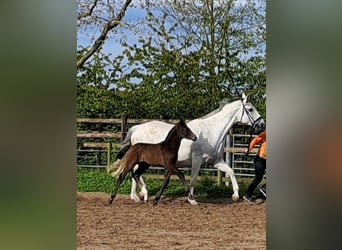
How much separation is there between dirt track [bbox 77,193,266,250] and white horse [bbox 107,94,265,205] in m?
0.09

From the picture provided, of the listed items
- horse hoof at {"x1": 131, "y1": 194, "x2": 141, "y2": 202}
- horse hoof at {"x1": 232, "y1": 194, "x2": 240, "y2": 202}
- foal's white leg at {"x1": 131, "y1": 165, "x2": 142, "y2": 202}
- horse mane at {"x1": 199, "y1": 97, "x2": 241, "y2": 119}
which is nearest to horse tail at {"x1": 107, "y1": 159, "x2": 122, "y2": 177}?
foal's white leg at {"x1": 131, "y1": 165, "x2": 142, "y2": 202}

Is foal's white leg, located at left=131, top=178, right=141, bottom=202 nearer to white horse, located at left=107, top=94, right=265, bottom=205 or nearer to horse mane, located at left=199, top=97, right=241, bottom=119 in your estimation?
Result: white horse, located at left=107, top=94, right=265, bottom=205

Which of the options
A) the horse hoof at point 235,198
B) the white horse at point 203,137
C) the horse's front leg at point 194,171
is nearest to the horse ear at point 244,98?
the white horse at point 203,137

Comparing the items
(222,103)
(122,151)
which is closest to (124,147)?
(122,151)

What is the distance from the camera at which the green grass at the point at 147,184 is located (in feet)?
13.4

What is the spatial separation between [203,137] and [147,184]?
0.55 metres

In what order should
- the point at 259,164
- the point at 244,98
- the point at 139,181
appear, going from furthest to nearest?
the point at 139,181, the point at 244,98, the point at 259,164

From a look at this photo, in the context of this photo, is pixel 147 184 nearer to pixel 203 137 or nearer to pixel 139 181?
pixel 139 181

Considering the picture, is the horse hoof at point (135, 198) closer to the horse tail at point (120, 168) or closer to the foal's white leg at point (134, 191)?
the foal's white leg at point (134, 191)

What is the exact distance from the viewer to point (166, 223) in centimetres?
409
